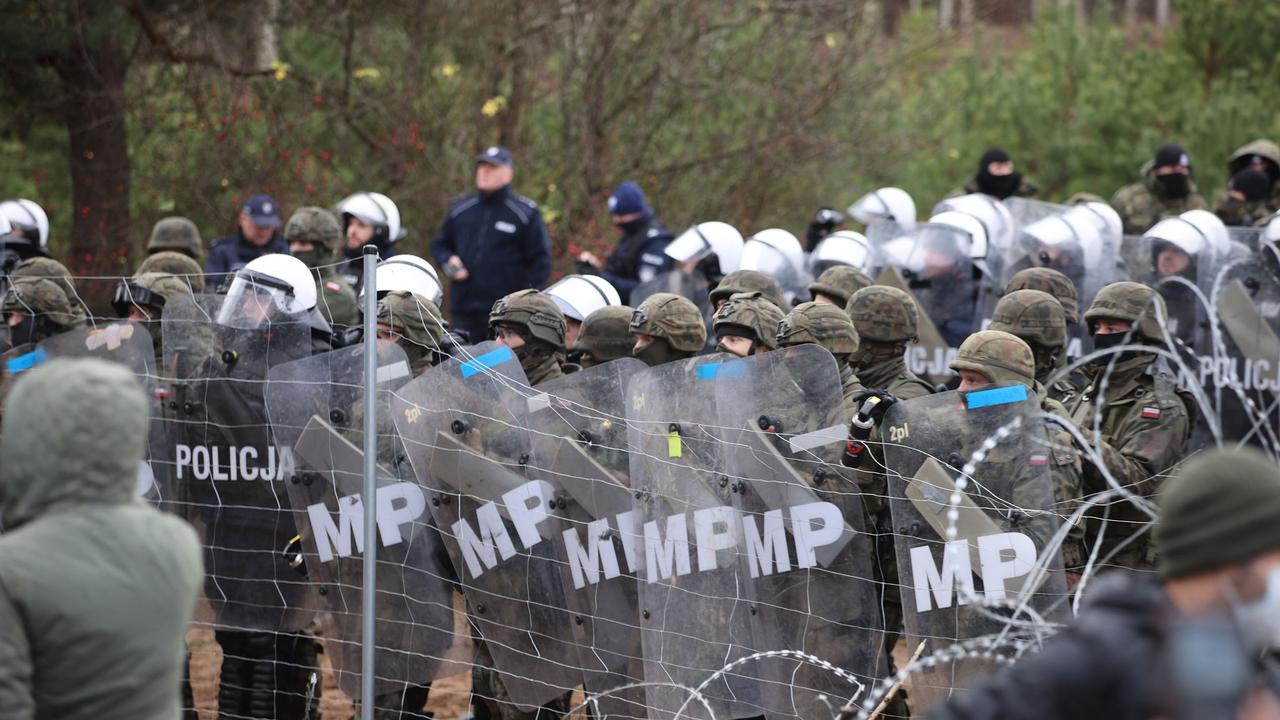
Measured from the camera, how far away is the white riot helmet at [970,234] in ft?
29.6

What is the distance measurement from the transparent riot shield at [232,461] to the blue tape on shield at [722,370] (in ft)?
5.05

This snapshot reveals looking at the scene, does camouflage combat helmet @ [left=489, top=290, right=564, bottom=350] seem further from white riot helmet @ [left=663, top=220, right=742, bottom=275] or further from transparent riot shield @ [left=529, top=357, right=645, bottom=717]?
white riot helmet @ [left=663, top=220, right=742, bottom=275]

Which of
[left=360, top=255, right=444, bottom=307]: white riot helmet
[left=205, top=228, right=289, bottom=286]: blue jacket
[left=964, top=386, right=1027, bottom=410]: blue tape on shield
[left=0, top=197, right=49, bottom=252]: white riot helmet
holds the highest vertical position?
[left=0, top=197, right=49, bottom=252]: white riot helmet

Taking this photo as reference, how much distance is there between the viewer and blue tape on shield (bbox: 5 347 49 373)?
5918mm

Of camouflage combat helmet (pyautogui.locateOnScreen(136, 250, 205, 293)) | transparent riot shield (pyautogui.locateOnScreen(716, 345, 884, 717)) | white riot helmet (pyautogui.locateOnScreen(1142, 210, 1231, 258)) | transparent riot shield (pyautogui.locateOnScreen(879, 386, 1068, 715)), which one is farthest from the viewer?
white riot helmet (pyautogui.locateOnScreen(1142, 210, 1231, 258))

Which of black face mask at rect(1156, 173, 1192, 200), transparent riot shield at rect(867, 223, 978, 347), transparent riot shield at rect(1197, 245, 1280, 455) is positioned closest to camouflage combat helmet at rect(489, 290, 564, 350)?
Answer: transparent riot shield at rect(867, 223, 978, 347)

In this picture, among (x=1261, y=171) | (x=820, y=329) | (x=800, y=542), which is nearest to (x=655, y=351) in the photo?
(x=820, y=329)

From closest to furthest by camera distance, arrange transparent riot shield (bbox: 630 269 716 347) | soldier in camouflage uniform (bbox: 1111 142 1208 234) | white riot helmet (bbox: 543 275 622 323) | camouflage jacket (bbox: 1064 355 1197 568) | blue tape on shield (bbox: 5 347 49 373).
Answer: camouflage jacket (bbox: 1064 355 1197 568), blue tape on shield (bbox: 5 347 49 373), white riot helmet (bbox: 543 275 622 323), transparent riot shield (bbox: 630 269 716 347), soldier in camouflage uniform (bbox: 1111 142 1208 234)

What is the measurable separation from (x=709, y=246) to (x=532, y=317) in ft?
11.7

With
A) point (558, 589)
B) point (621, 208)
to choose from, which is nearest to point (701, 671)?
point (558, 589)

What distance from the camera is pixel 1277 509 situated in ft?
7.50

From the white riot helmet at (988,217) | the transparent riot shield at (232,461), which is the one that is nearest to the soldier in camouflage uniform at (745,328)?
the transparent riot shield at (232,461)

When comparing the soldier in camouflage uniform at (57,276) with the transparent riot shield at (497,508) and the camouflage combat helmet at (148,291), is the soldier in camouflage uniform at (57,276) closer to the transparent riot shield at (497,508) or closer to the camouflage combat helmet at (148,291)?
the camouflage combat helmet at (148,291)

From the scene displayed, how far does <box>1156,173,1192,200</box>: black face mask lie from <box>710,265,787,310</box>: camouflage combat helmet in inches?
180
